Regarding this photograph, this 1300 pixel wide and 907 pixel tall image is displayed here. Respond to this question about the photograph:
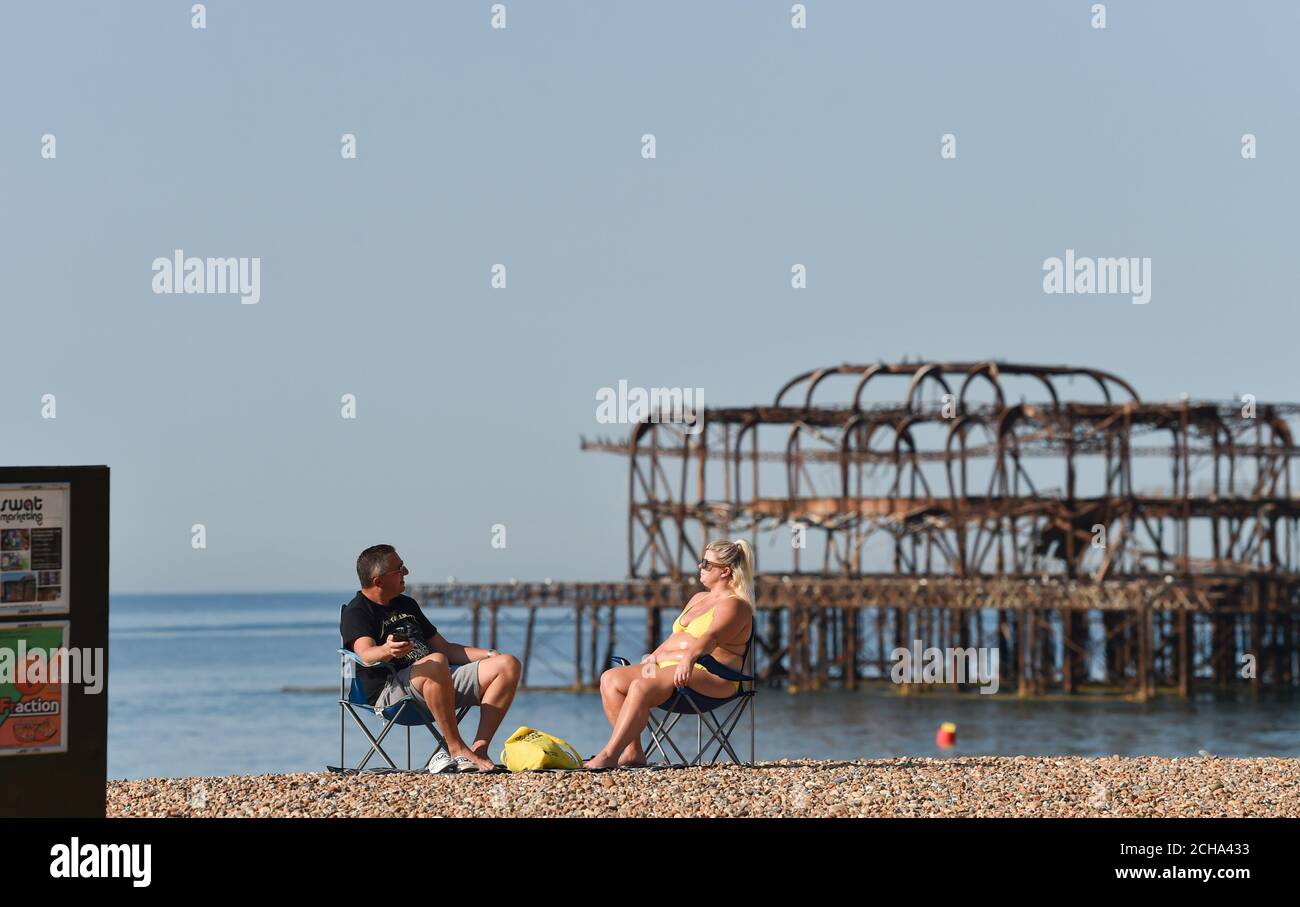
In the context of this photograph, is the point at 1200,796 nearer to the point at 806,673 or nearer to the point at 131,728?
the point at 806,673

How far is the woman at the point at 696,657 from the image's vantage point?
923 centimetres

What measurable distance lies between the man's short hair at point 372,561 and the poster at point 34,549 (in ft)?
7.37

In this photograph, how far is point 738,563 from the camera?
9289 millimetres

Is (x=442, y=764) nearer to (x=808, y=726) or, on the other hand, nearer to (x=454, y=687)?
(x=454, y=687)

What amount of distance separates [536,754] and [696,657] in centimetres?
86

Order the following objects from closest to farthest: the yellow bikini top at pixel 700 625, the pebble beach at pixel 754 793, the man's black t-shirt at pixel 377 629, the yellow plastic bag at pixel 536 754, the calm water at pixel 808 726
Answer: the pebble beach at pixel 754 793 < the man's black t-shirt at pixel 377 629 < the yellow plastic bag at pixel 536 754 < the yellow bikini top at pixel 700 625 < the calm water at pixel 808 726

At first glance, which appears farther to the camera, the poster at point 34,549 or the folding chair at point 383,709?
the folding chair at point 383,709

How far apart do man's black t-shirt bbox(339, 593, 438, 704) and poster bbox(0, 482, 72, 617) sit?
2261mm

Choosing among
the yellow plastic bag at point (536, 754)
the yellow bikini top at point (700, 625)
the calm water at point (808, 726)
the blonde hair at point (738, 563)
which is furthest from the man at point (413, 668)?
the calm water at point (808, 726)

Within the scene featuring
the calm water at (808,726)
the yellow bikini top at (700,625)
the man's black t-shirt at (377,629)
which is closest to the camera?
the man's black t-shirt at (377,629)

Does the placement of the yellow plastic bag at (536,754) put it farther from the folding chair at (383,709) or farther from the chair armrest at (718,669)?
the chair armrest at (718,669)

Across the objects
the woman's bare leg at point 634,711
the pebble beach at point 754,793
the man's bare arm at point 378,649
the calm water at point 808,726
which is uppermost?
the man's bare arm at point 378,649

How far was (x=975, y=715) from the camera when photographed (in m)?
36.2
